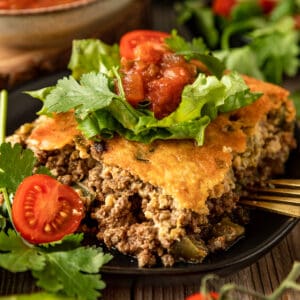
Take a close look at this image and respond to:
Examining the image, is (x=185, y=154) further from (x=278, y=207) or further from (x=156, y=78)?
(x=278, y=207)

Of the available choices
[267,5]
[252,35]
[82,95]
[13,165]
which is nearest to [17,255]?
[13,165]

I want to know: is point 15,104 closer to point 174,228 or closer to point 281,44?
Answer: point 174,228

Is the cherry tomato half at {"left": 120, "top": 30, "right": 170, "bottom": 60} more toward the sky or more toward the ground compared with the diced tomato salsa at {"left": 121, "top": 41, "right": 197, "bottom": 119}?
more toward the sky

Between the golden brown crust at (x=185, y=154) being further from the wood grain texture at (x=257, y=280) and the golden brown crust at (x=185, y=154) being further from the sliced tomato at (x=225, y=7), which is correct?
the sliced tomato at (x=225, y=7)

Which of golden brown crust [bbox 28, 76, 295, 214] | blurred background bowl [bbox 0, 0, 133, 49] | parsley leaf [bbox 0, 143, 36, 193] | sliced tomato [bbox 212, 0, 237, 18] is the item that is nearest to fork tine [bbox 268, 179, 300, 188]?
golden brown crust [bbox 28, 76, 295, 214]

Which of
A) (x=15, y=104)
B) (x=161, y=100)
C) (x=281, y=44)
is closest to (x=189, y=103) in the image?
(x=161, y=100)

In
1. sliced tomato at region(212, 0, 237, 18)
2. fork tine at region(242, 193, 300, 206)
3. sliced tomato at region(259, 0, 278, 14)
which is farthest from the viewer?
sliced tomato at region(259, 0, 278, 14)

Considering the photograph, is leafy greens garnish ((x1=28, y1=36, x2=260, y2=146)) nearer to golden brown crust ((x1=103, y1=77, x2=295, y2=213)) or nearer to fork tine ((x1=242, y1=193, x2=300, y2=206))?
golden brown crust ((x1=103, y1=77, x2=295, y2=213))
